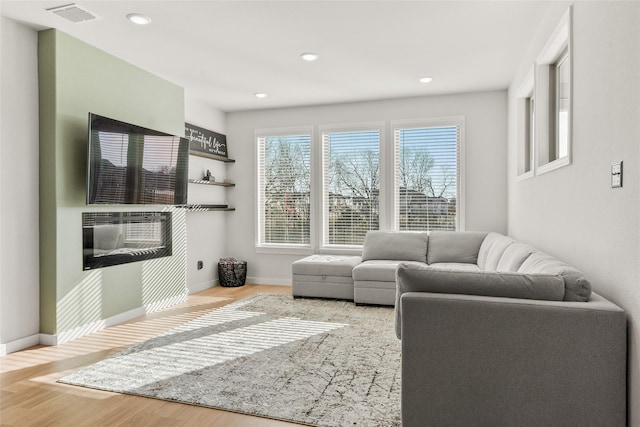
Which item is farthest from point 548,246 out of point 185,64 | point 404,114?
point 185,64

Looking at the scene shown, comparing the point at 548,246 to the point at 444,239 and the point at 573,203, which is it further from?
the point at 444,239

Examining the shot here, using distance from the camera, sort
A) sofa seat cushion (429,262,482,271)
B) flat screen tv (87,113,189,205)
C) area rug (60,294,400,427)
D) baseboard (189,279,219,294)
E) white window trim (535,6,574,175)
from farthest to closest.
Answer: baseboard (189,279,219,294), sofa seat cushion (429,262,482,271), flat screen tv (87,113,189,205), white window trim (535,6,574,175), area rug (60,294,400,427)

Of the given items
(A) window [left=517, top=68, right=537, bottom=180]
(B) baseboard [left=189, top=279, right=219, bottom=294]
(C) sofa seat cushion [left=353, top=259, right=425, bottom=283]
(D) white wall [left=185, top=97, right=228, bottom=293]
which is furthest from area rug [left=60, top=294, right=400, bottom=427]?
(A) window [left=517, top=68, right=537, bottom=180]

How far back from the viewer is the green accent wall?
10.9ft

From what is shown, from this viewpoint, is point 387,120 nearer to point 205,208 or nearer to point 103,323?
point 205,208

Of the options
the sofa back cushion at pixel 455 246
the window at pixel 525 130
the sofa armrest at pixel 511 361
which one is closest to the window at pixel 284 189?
the sofa back cushion at pixel 455 246

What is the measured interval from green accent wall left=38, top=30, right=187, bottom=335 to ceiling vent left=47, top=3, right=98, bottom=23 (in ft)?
1.09

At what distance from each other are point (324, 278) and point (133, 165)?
250 centimetres

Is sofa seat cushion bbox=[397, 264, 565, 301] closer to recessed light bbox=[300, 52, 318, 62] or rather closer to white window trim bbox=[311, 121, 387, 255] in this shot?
recessed light bbox=[300, 52, 318, 62]

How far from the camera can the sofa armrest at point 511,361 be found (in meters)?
1.63

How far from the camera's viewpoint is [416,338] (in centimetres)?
183

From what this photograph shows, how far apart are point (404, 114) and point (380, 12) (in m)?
2.52

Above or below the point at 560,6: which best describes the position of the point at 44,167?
below

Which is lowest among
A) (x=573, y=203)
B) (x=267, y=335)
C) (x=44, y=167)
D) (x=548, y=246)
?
(x=267, y=335)
